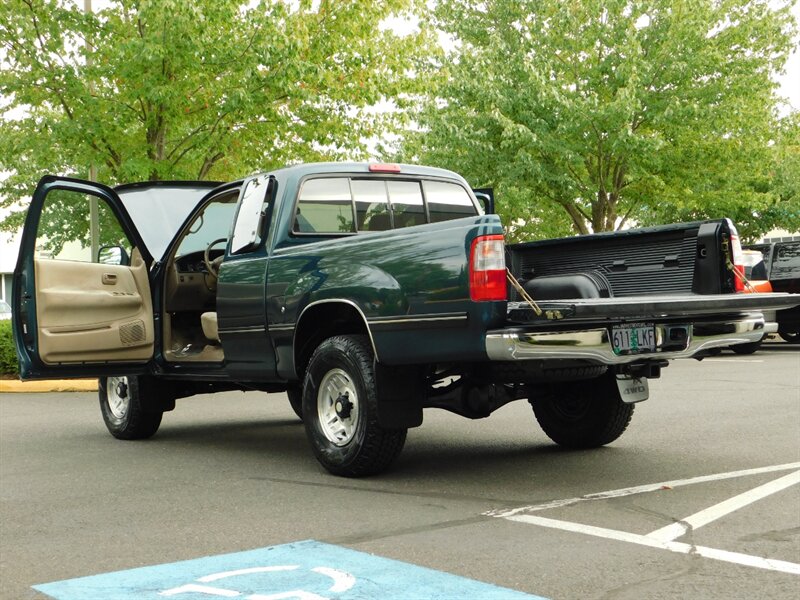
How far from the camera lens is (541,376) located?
6.75 metres

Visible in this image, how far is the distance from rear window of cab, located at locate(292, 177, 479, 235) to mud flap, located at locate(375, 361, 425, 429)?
1512mm

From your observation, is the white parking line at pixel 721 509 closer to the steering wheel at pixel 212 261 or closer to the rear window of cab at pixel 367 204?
the rear window of cab at pixel 367 204

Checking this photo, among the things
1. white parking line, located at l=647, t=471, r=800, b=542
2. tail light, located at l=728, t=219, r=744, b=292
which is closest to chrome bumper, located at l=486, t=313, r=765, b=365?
tail light, located at l=728, t=219, r=744, b=292

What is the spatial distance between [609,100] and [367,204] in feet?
64.4

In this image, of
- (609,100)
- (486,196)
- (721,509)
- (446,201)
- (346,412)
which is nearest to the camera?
(721,509)

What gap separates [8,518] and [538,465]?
3506 mm

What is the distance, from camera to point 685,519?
558 centimetres

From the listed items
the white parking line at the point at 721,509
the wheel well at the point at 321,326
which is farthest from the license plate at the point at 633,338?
the wheel well at the point at 321,326

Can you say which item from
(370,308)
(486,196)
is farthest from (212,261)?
(370,308)

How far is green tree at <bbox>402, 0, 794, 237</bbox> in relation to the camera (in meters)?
24.9

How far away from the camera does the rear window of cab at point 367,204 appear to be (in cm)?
777

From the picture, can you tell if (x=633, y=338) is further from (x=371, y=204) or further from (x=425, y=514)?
(x=371, y=204)

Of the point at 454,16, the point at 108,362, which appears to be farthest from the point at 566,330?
the point at 454,16

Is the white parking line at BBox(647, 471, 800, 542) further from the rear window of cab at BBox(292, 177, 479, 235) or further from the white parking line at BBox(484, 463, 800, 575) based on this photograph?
the rear window of cab at BBox(292, 177, 479, 235)
